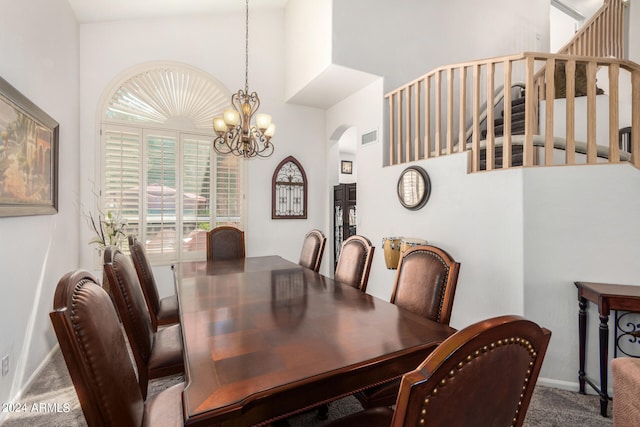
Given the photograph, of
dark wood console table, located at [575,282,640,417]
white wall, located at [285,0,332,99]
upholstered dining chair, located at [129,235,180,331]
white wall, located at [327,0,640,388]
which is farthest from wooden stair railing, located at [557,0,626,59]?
upholstered dining chair, located at [129,235,180,331]

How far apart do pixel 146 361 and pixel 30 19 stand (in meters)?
2.66

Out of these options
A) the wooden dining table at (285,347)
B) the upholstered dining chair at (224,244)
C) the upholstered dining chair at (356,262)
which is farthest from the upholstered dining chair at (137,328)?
the upholstered dining chair at (224,244)

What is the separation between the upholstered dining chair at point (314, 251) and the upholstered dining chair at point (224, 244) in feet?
2.88

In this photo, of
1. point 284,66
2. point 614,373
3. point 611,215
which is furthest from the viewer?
point 284,66

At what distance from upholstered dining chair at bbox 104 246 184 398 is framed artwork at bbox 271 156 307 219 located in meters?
2.89

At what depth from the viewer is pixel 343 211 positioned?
16.6ft

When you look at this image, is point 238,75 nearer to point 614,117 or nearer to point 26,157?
point 26,157

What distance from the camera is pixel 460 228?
111 inches

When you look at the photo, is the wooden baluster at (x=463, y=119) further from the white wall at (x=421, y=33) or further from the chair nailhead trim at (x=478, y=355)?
the chair nailhead trim at (x=478, y=355)

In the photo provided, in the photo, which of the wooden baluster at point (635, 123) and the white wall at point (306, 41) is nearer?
the wooden baluster at point (635, 123)

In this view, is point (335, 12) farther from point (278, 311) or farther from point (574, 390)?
point (574, 390)

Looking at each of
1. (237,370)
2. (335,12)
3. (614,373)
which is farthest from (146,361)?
(335,12)

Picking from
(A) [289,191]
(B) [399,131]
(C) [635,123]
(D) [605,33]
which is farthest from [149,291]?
(D) [605,33]

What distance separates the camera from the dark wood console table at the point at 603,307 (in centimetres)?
200
